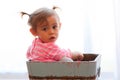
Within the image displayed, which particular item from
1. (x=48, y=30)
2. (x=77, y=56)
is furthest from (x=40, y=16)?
(x=77, y=56)

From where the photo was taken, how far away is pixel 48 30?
1.00 m

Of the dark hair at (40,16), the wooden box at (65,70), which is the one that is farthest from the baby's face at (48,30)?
the wooden box at (65,70)

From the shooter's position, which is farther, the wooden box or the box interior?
the box interior

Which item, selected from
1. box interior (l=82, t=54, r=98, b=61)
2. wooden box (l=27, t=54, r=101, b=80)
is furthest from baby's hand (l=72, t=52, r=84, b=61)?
wooden box (l=27, t=54, r=101, b=80)

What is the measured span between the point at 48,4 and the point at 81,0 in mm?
186

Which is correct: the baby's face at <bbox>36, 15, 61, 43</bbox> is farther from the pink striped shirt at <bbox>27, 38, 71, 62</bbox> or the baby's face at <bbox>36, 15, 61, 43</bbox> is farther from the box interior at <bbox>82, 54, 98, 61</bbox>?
the box interior at <bbox>82, 54, 98, 61</bbox>

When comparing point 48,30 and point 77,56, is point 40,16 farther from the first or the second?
point 77,56

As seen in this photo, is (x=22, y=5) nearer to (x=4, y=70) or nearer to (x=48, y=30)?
(x=4, y=70)

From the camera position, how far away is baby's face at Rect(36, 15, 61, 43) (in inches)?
39.3

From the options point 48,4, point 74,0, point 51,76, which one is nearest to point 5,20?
point 48,4

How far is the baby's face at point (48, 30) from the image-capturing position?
3.27ft

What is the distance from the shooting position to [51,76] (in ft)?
3.05

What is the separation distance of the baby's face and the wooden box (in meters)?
0.13

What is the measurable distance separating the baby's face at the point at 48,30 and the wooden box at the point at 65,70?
0.13 m
